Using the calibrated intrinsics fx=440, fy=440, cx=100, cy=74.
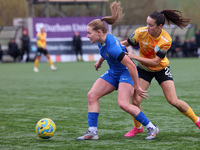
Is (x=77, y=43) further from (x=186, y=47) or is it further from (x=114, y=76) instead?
(x=114, y=76)

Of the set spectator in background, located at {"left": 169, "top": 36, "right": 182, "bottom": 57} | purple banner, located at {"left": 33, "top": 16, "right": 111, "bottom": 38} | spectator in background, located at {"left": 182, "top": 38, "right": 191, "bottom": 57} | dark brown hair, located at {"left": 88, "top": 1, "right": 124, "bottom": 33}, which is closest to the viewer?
dark brown hair, located at {"left": 88, "top": 1, "right": 124, "bottom": 33}

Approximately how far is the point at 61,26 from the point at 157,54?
2480cm

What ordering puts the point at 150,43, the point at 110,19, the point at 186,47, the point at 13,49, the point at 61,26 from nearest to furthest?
1. the point at 110,19
2. the point at 150,43
3. the point at 13,49
4. the point at 61,26
5. the point at 186,47

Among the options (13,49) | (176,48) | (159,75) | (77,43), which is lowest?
(176,48)

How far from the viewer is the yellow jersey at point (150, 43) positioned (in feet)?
19.5

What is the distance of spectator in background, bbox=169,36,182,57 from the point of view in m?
30.4

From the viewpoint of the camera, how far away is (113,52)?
5484 millimetres

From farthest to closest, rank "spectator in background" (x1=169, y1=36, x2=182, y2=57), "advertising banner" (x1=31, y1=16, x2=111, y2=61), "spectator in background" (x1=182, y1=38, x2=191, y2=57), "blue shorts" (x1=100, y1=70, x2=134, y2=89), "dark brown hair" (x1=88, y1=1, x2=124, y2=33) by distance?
1. "spectator in background" (x1=182, y1=38, x2=191, y2=57)
2. "spectator in background" (x1=169, y1=36, x2=182, y2=57)
3. "advertising banner" (x1=31, y1=16, x2=111, y2=61)
4. "blue shorts" (x1=100, y1=70, x2=134, y2=89)
5. "dark brown hair" (x1=88, y1=1, x2=124, y2=33)

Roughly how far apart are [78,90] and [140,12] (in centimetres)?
4665

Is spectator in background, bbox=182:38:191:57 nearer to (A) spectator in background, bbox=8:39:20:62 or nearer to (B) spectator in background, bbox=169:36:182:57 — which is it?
(B) spectator in background, bbox=169:36:182:57

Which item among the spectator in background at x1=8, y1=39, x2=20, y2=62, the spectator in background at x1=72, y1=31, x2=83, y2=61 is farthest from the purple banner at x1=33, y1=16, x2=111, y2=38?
the spectator in background at x1=72, y1=31, x2=83, y2=61

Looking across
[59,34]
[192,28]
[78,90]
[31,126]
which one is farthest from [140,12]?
[31,126]

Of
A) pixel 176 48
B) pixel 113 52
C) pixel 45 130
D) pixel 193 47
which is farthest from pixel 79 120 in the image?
pixel 193 47

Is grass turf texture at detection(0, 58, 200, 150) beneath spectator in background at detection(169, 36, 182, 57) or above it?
above
